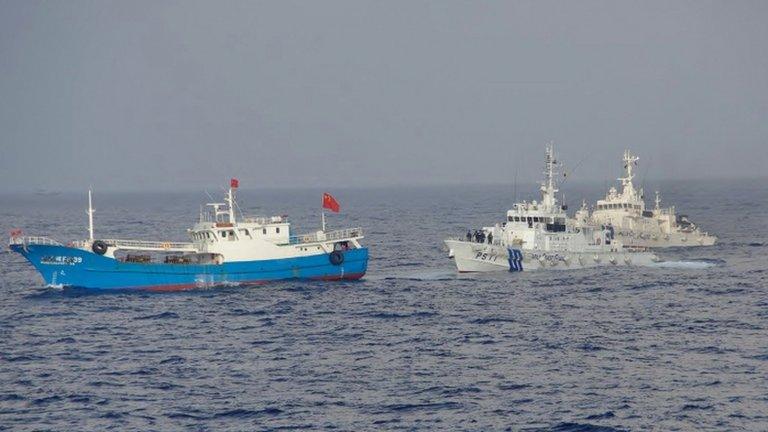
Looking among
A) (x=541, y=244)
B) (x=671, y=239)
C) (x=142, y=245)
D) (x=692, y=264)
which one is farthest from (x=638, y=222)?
(x=142, y=245)

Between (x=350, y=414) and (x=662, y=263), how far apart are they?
55023mm

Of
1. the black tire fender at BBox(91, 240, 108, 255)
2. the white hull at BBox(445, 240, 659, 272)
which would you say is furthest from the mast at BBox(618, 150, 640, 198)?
the black tire fender at BBox(91, 240, 108, 255)

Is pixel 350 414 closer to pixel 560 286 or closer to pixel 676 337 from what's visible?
pixel 676 337

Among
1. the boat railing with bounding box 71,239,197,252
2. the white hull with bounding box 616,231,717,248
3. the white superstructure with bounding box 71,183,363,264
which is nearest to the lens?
the boat railing with bounding box 71,239,197,252

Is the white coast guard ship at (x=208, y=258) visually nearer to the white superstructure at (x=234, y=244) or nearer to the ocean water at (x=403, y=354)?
the white superstructure at (x=234, y=244)

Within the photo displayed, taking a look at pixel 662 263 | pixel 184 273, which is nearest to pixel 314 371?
pixel 184 273

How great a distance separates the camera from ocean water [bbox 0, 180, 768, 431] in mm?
37719

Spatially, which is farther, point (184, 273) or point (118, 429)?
point (184, 273)

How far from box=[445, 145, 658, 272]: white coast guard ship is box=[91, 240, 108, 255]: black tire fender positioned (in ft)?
88.5

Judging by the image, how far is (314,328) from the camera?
184 feet

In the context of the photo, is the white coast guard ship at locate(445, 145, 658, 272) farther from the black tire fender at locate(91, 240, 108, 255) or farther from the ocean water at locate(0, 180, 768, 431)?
the black tire fender at locate(91, 240, 108, 255)

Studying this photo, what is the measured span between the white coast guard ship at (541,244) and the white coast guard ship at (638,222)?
65.3ft

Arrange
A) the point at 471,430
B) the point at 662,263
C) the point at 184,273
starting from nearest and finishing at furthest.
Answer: the point at 471,430
the point at 184,273
the point at 662,263

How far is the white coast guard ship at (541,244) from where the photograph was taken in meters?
79.4
